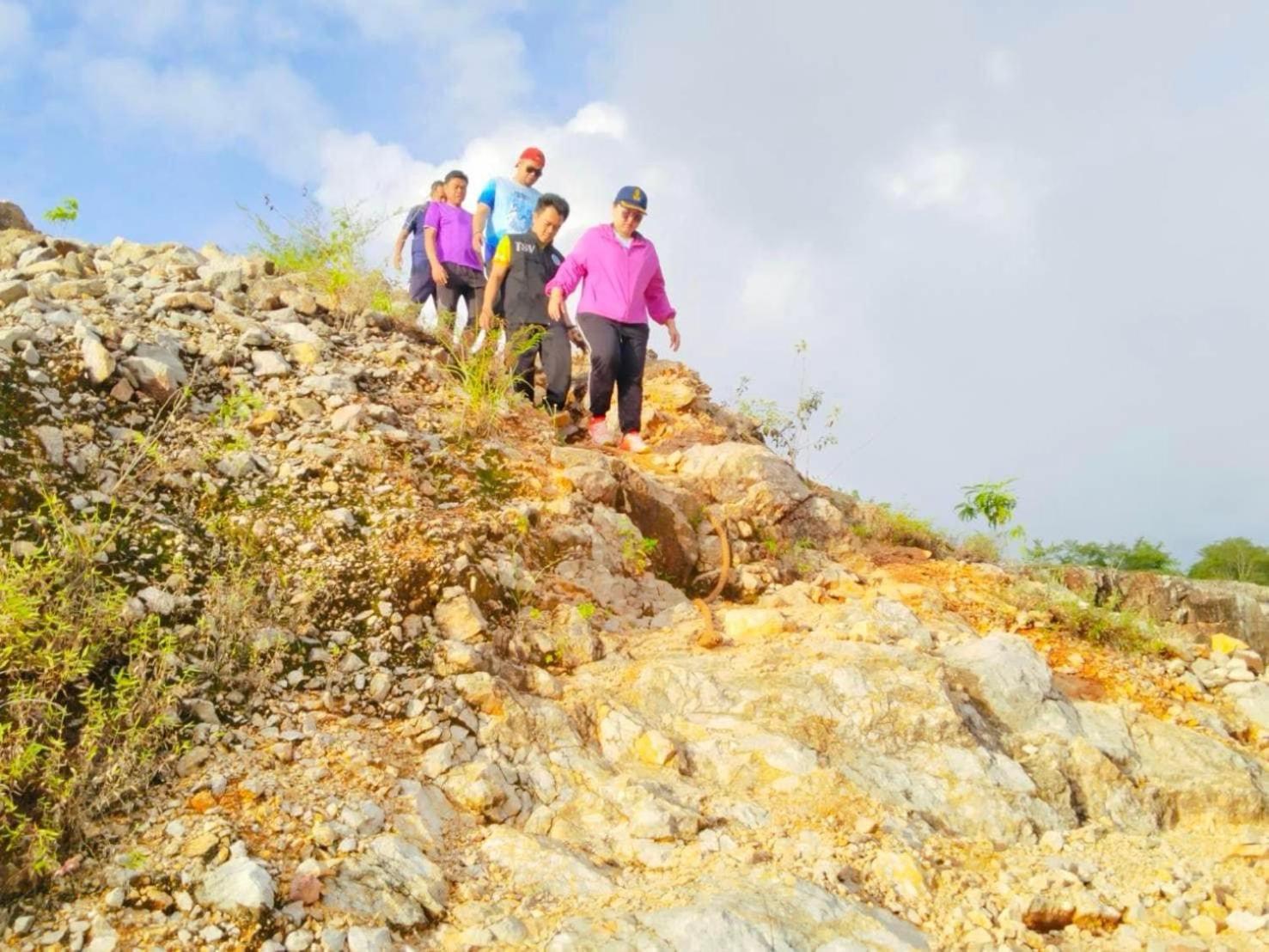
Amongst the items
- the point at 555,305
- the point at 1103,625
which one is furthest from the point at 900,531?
the point at 555,305

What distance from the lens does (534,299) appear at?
6680 mm

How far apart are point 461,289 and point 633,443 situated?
2.17m

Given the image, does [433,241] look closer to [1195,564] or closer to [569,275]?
[569,275]

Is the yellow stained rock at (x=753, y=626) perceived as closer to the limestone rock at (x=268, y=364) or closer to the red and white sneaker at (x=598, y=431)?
the red and white sneaker at (x=598, y=431)

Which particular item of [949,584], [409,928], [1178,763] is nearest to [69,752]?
[409,928]

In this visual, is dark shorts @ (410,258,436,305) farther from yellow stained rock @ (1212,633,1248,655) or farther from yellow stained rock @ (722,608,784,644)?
yellow stained rock @ (1212,633,1248,655)

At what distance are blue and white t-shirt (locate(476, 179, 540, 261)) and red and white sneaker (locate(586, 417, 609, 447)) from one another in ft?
5.42

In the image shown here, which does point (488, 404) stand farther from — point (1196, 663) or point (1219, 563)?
point (1219, 563)

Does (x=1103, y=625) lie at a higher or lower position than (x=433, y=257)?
lower

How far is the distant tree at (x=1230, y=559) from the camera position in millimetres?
15492

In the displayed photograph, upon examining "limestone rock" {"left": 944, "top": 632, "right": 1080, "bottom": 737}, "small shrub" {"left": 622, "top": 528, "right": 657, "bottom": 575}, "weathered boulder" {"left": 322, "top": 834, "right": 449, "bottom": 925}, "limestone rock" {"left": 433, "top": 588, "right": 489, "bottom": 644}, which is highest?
"small shrub" {"left": 622, "top": 528, "right": 657, "bottom": 575}

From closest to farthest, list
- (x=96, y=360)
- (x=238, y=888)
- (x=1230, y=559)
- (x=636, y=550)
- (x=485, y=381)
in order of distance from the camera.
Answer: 1. (x=238, y=888)
2. (x=96, y=360)
3. (x=636, y=550)
4. (x=485, y=381)
5. (x=1230, y=559)

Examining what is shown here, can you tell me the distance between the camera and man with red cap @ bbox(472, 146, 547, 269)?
7227mm

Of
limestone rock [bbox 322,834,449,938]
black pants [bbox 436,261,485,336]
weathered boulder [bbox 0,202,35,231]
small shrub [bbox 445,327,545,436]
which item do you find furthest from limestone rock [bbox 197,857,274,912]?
weathered boulder [bbox 0,202,35,231]
